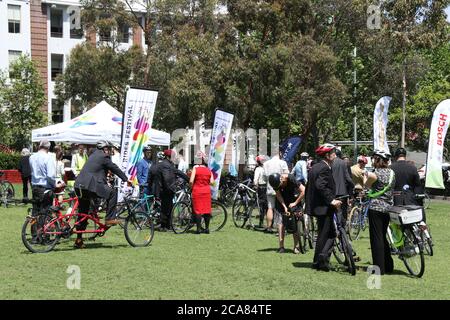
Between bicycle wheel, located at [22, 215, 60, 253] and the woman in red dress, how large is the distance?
4.14 meters

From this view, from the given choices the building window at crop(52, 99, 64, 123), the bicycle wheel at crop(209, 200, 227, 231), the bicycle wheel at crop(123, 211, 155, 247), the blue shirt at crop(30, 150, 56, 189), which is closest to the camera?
the bicycle wheel at crop(123, 211, 155, 247)

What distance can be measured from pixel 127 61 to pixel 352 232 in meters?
17.5

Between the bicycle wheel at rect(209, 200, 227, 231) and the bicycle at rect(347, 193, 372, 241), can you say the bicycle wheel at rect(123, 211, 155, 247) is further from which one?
the bicycle at rect(347, 193, 372, 241)

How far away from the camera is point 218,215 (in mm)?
16734

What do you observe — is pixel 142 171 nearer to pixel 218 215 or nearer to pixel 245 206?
pixel 218 215

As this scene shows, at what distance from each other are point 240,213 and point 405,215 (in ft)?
25.0

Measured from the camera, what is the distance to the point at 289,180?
12469mm

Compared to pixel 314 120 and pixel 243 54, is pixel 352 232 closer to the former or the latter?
pixel 243 54

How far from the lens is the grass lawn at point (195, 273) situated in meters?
8.64

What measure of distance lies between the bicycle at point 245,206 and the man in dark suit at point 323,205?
6.57m

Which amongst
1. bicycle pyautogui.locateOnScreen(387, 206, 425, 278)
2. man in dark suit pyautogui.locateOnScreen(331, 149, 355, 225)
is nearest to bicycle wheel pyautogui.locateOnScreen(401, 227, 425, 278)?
bicycle pyautogui.locateOnScreen(387, 206, 425, 278)

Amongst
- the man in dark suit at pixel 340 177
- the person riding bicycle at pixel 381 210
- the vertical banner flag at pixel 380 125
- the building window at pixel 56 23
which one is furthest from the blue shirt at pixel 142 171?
the building window at pixel 56 23

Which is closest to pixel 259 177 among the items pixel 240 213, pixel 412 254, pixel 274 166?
pixel 240 213

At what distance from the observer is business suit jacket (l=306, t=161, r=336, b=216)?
33.9 feet
